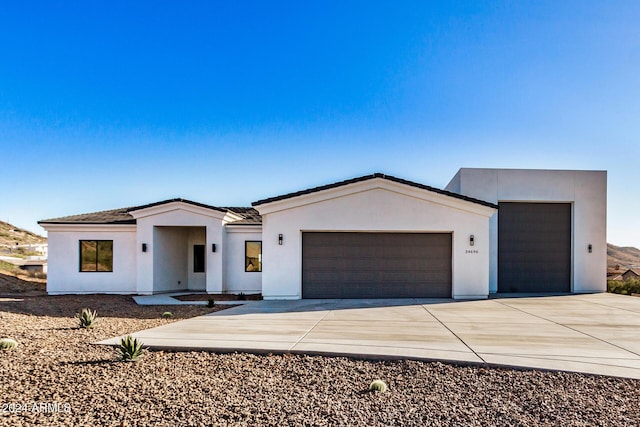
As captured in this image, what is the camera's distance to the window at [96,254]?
16531 millimetres

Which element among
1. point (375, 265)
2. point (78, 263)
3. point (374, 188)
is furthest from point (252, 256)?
point (78, 263)

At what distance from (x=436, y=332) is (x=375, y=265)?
6.26m

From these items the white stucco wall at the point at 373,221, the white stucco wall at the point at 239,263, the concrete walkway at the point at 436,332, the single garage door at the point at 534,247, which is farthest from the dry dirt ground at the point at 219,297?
the single garage door at the point at 534,247

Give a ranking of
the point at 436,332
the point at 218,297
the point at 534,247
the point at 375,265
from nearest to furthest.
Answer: the point at 436,332
the point at 375,265
the point at 218,297
the point at 534,247

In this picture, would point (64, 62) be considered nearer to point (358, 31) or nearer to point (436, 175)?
point (358, 31)

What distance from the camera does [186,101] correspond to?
56.0ft

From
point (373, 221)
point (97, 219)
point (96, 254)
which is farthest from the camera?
point (97, 219)

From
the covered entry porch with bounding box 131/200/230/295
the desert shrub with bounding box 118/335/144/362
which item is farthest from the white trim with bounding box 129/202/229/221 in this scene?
the desert shrub with bounding box 118/335/144/362

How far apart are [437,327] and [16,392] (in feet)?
24.1

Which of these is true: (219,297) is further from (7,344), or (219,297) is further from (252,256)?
(7,344)

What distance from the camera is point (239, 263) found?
16.6 meters

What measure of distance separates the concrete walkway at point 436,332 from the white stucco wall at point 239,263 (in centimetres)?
410

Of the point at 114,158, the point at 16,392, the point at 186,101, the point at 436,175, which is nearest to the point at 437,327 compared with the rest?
the point at 16,392

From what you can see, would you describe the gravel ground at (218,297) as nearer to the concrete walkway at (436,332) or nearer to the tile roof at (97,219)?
the concrete walkway at (436,332)
